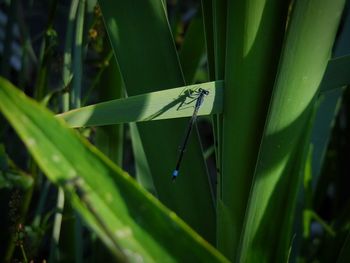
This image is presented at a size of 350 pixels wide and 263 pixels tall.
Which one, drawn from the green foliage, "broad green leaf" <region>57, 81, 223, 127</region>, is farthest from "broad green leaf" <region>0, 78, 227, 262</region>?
"broad green leaf" <region>57, 81, 223, 127</region>

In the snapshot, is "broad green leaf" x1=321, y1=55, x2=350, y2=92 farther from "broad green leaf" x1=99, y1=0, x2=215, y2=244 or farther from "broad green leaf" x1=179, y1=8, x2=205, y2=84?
"broad green leaf" x1=179, y1=8, x2=205, y2=84

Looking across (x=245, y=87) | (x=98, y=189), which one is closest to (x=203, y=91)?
(x=245, y=87)

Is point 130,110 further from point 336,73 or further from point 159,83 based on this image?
point 336,73

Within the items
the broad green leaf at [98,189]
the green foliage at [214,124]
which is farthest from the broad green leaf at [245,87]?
the broad green leaf at [98,189]

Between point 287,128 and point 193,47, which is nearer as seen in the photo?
point 287,128

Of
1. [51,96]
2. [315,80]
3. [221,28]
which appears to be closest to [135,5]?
[221,28]

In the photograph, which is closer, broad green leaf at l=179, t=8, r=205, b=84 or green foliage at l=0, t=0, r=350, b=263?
green foliage at l=0, t=0, r=350, b=263

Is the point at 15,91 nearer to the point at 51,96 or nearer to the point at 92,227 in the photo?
the point at 92,227
